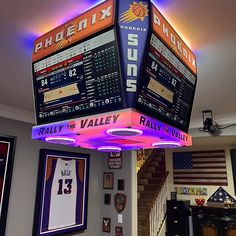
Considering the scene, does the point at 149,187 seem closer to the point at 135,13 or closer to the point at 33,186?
the point at 33,186

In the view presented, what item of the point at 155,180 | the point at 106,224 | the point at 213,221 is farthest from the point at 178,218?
the point at 106,224

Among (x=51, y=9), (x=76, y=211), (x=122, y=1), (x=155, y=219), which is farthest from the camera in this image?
(x=155, y=219)

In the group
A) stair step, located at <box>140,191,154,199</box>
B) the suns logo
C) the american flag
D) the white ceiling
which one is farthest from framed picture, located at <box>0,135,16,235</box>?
the american flag

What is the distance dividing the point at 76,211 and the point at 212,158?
3.53 metres

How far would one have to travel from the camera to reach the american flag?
5314mm

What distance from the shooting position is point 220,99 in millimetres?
2545

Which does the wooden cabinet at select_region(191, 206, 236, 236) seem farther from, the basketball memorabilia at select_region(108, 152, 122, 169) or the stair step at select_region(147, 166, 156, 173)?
the basketball memorabilia at select_region(108, 152, 122, 169)

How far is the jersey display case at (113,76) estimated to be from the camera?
3.34 feet

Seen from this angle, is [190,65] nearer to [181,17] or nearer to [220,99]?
[181,17]

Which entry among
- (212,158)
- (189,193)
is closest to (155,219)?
(189,193)

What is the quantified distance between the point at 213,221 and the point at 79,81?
4778 mm

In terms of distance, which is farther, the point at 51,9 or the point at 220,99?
the point at 220,99

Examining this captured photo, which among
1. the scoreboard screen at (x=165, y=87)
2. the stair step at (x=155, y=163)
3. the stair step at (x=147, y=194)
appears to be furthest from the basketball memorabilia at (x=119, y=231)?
the stair step at (x=155, y=163)

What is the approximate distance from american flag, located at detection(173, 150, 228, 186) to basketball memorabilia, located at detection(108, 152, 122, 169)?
104 inches
